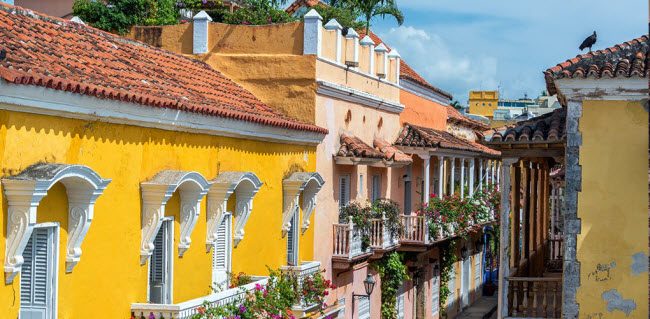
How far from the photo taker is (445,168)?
104 ft

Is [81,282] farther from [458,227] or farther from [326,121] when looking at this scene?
[458,227]

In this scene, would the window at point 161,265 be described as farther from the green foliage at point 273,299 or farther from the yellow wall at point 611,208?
the yellow wall at point 611,208

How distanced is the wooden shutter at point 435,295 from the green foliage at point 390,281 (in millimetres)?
4708

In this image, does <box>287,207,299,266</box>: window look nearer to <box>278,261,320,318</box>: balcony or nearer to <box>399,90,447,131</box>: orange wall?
<box>278,261,320,318</box>: balcony

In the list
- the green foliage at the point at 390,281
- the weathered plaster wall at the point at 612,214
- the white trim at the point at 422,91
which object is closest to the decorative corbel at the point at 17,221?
the weathered plaster wall at the point at 612,214

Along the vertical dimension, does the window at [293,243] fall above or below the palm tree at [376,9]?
below

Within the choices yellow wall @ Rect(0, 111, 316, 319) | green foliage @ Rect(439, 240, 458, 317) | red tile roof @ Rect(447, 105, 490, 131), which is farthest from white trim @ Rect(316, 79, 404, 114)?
red tile roof @ Rect(447, 105, 490, 131)

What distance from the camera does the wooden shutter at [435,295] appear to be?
3025cm

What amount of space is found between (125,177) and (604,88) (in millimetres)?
6575

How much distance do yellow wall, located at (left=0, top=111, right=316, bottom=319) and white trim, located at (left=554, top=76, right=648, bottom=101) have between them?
17.5 feet

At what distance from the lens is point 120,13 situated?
25.6 m

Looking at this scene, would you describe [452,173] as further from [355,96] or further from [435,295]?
[355,96]

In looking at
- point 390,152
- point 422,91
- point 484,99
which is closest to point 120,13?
point 390,152

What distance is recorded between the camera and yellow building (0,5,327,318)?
33.8ft
